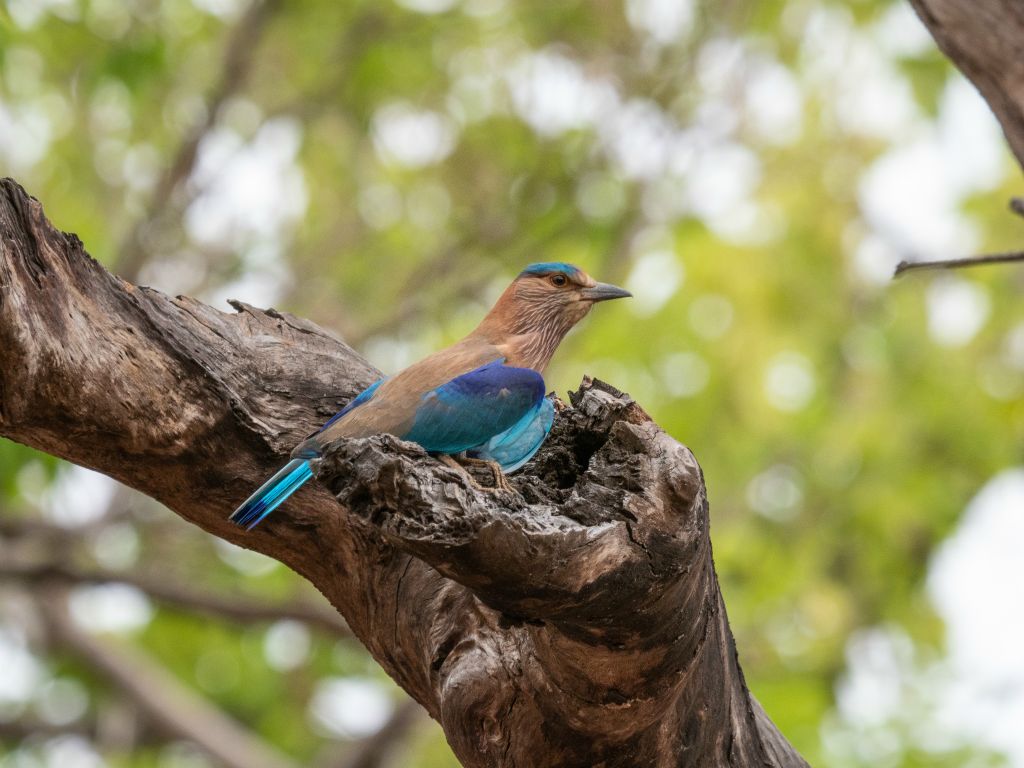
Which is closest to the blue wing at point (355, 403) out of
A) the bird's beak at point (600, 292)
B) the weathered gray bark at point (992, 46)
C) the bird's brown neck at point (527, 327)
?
the bird's brown neck at point (527, 327)

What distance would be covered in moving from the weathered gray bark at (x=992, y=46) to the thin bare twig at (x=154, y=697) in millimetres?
6902

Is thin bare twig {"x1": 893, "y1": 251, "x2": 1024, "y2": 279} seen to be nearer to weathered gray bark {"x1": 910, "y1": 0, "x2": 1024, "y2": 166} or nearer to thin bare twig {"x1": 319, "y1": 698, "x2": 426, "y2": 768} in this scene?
weathered gray bark {"x1": 910, "y1": 0, "x2": 1024, "y2": 166}

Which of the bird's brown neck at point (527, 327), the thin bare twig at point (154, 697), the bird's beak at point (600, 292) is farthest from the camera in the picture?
the thin bare twig at point (154, 697)

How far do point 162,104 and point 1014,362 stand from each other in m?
7.00

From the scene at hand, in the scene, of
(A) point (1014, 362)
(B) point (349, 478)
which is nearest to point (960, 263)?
(B) point (349, 478)

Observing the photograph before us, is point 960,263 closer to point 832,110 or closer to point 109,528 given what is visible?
point 109,528

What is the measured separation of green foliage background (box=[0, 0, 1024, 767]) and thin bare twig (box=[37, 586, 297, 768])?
0.37 meters

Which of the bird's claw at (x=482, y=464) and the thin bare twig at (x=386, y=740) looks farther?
the thin bare twig at (x=386, y=740)

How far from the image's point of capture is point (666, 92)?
9.47 m

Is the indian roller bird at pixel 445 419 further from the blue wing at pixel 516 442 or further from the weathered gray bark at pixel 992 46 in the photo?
the weathered gray bark at pixel 992 46

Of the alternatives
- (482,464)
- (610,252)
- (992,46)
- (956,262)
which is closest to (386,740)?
(610,252)

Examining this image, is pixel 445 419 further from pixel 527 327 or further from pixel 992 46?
pixel 992 46

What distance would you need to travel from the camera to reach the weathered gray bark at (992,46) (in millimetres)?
4883

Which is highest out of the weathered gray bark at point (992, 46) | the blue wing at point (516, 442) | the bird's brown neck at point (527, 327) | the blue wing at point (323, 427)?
the weathered gray bark at point (992, 46)
